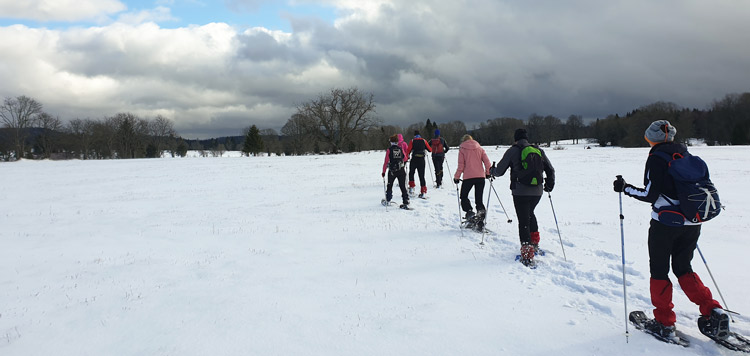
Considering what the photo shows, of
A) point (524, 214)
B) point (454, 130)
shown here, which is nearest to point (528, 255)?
point (524, 214)

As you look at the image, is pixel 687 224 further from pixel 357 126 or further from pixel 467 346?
pixel 357 126

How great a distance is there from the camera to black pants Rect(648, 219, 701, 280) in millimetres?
3596

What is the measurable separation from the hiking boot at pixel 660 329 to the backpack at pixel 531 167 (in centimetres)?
246

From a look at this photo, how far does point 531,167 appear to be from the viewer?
576 cm

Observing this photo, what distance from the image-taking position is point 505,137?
13350cm

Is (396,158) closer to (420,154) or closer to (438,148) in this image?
(420,154)

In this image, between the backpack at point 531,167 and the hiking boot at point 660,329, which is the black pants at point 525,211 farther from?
the hiking boot at point 660,329

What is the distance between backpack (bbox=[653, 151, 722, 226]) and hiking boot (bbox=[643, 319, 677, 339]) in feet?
3.55

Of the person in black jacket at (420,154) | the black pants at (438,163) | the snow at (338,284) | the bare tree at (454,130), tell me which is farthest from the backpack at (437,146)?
the bare tree at (454,130)

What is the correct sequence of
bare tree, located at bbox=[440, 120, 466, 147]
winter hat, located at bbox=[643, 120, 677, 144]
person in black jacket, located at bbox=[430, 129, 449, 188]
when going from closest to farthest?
winter hat, located at bbox=[643, 120, 677, 144]
person in black jacket, located at bbox=[430, 129, 449, 188]
bare tree, located at bbox=[440, 120, 466, 147]

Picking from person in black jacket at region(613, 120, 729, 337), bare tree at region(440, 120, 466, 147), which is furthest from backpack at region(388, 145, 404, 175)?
bare tree at region(440, 120, 466, 147)

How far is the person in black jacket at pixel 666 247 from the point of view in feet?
11.7

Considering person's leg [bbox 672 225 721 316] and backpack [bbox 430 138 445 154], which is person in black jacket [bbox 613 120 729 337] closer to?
person's leg [bbox 672 225 721 316]

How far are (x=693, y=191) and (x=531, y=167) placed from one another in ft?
7.98
